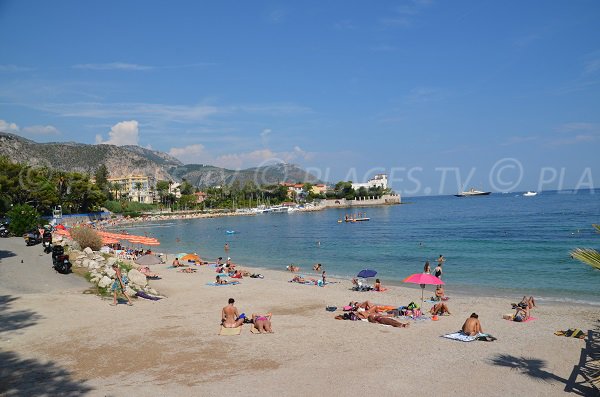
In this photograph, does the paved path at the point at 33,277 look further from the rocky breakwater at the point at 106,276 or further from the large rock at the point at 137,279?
the large rock at the point at 137,279

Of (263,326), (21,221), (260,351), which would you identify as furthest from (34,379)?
A: (21,221)

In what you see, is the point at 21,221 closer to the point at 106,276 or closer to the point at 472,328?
the point at 106,276

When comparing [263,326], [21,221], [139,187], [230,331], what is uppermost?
[139,187]

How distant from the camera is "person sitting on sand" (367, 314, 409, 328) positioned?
1352 cm

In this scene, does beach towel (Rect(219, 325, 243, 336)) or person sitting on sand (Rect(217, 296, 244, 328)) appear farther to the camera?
person sitting on sand (Rect(217, 296, 244, 328))

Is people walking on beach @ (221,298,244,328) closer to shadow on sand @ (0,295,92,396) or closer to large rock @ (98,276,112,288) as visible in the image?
shadow on sand @ (0,295,92,396)

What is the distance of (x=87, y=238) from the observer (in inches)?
1164

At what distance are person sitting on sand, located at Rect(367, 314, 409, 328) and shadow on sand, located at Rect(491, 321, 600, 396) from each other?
10.7ft

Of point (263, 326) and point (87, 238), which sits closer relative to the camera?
point (263, 326)

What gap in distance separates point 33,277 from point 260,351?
1222 centimetres

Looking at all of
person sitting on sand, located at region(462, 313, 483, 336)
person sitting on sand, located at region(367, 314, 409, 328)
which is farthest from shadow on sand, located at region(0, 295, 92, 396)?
person sitting on sand, located at region(462, 313, 483, 336)

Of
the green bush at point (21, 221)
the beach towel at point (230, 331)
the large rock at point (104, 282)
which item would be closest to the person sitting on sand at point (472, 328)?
the beach towel at point (230, 331)

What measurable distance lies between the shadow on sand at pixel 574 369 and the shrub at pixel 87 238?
26632mm

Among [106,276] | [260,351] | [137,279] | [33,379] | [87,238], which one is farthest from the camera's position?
[87,238]
